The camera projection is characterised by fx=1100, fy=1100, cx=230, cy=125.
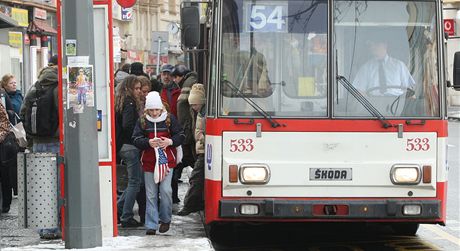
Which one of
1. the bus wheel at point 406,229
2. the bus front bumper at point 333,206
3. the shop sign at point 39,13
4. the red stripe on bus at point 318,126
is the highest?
the shop sign at point 39,13

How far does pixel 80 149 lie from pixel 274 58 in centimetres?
A: 204

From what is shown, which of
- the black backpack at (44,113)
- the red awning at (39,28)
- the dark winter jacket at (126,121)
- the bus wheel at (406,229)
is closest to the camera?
the black backpack at (44,113)

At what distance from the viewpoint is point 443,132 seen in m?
10.5

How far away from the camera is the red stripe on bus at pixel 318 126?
10398 mm

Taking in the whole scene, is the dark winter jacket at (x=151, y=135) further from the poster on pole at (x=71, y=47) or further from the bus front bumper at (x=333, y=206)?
the poster on pole at (x=71, y=47)

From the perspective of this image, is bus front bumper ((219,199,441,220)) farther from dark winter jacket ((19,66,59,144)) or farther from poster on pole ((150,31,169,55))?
poster on pole ((150,31,169,55))

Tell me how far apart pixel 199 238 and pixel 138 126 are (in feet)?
4.56

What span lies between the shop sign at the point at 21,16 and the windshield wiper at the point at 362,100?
26302 millimetres

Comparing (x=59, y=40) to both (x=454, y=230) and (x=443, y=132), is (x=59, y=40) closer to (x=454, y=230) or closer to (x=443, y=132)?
(x=443, y=132)

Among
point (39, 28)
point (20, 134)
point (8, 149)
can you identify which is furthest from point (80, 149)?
point (39, 28)

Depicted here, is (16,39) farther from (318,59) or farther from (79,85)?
(318,59)

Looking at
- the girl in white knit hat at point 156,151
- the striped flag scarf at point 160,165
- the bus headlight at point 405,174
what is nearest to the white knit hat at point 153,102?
the girl in white knit hat at point 156,151

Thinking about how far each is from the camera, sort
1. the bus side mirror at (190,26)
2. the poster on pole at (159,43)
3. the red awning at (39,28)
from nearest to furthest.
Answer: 1. the bus side mirror at (190,26)
2. the poster on pole at (159,43)
3. the red awning at (39,28)

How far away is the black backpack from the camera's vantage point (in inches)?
461
